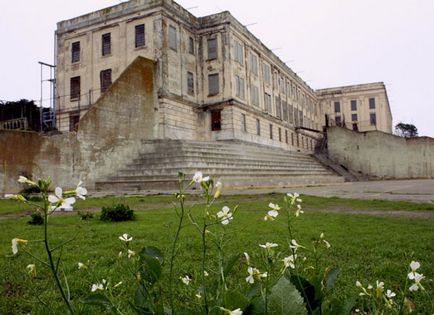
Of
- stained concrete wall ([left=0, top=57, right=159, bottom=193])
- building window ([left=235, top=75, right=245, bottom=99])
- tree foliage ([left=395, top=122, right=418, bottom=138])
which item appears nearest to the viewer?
stained concrete wall ([left=0, top=57, right=159, bottom=193])

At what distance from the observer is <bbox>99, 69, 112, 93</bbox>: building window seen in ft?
104

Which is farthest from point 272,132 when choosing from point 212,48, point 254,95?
point 212,48

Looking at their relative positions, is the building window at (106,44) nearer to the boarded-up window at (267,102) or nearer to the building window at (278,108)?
the boarded-up window at (267,102)

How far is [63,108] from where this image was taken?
33.2 m

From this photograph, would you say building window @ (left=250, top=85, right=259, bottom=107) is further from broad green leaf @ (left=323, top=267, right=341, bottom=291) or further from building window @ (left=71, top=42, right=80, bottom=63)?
broad green leaf @ (left=323, top=267, right=341, bottom=291)

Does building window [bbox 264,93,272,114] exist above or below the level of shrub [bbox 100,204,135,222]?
above

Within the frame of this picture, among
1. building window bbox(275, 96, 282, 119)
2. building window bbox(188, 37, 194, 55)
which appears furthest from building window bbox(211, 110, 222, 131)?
building window bbox(275, 96, 282, 119)

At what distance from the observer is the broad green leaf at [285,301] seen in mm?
Answer: 1148

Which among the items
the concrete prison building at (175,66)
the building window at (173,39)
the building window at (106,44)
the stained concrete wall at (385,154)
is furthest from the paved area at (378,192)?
the building window at (106,44)

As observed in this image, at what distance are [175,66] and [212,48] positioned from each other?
516 centimetres

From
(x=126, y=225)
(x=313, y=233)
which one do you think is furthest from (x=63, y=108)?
(x=313, y=233)

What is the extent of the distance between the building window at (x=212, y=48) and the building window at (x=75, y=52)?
11.8 meters

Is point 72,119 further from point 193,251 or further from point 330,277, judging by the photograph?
point 330,277

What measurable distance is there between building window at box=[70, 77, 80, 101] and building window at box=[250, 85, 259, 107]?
16500 millimetres
